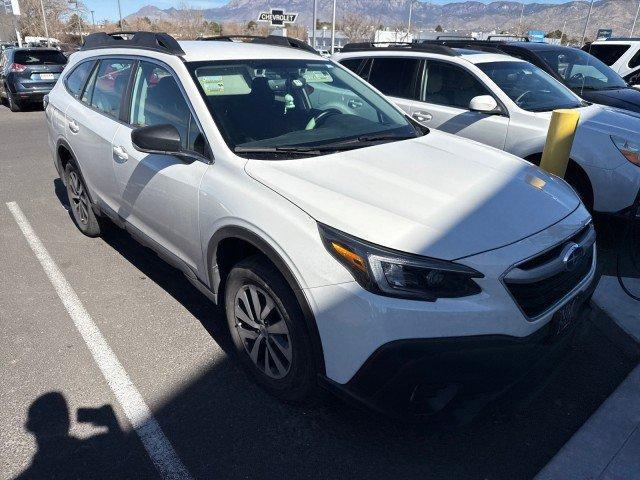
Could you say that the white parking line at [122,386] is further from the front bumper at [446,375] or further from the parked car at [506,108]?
the parked car at [506,108]

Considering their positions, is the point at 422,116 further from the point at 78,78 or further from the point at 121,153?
the point at 78,78

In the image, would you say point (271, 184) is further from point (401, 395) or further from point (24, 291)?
point (24, 291)

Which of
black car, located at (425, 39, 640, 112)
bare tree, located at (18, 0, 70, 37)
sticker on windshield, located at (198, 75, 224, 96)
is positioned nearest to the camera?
sticker on windshield, located at (198, 75, 224, 96)

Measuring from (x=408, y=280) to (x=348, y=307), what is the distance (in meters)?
0.27

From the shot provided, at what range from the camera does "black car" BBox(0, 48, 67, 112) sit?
13.3m

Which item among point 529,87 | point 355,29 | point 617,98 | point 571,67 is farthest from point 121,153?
point 355,29

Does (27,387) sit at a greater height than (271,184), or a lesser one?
lesser

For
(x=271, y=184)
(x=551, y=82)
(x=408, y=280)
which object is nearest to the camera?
(x=408, y=280)

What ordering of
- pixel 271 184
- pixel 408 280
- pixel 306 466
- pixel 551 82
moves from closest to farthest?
pixel 408 280 → pixel 306 466 → pixel 271 184 → pixel 551 82

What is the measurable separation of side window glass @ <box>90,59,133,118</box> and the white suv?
0.03m

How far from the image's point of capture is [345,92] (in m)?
3.74

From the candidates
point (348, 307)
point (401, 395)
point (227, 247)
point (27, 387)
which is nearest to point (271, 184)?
point (227, 247)

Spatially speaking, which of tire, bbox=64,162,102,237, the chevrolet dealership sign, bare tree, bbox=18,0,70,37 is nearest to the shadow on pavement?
tire, bbox=64,162,102,237

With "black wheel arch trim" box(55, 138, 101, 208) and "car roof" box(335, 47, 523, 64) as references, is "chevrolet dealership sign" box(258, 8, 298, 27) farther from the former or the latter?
"black wheel arch trim" box(55, 138, 101, 208)
